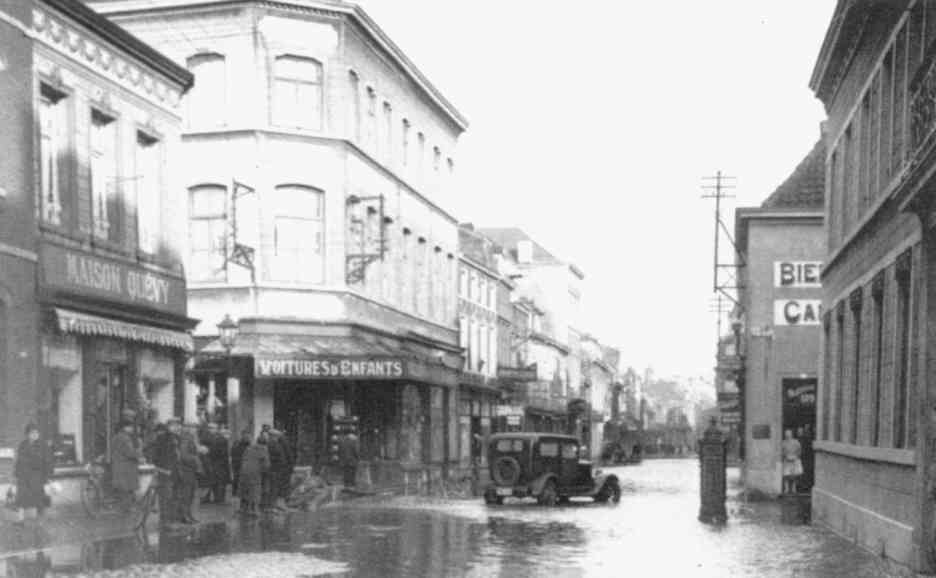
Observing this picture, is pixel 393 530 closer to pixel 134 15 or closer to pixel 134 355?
pixel 134 355

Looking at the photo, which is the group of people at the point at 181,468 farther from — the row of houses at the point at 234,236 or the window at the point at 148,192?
the window at the point at 148,192

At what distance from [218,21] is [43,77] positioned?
15619mm

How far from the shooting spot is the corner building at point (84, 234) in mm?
19562

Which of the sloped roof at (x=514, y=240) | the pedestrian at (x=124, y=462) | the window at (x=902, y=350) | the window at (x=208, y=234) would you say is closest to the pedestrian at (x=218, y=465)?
the pedestrian at (x=124, y=462)

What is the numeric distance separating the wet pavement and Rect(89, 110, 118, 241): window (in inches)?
214

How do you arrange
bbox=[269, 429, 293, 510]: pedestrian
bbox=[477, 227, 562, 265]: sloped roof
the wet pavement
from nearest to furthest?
the wet pavement, bbox=[269, 429, 293, 510]: pedestrian, bbox=[477, 227, 562, 265]: sloped roof

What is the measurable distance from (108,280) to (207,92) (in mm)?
14470

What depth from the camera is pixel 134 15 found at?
37188 millimetres

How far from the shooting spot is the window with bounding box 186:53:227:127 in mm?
36000

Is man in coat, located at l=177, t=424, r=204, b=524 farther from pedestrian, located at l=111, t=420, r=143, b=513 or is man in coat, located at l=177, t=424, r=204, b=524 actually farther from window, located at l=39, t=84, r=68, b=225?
window, located at l=39, t=84, r=68, b=225

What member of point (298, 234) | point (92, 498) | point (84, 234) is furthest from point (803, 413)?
point (84, 234)

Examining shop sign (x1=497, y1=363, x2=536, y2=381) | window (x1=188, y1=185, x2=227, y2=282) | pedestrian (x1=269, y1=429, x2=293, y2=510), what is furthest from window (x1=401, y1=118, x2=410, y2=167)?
shop sign (x1=497, y1=363, x2=536, y2=381)

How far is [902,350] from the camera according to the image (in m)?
16.5

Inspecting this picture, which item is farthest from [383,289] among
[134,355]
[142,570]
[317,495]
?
[142,570]
